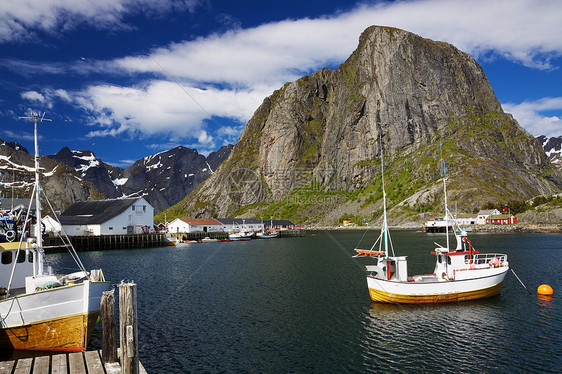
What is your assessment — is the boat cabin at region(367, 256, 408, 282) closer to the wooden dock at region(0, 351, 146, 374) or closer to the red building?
the wooden dock at region(0, 351, 146, 374)

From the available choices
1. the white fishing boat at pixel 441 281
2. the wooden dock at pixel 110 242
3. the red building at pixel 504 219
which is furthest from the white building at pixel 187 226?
the white fishing boat at pixel 441 281

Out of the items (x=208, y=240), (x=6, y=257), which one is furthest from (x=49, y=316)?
(x=208, y=240)

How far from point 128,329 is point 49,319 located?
9.47 m

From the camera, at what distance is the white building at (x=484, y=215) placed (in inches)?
5910

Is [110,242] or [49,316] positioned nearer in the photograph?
[49,316]

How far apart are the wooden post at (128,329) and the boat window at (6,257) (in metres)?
16.1

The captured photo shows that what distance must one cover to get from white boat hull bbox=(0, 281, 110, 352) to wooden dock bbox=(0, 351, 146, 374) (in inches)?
195

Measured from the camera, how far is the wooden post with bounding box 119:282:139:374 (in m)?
→ 13.8

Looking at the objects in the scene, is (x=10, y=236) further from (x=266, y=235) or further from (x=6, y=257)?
(x=266, y=235)

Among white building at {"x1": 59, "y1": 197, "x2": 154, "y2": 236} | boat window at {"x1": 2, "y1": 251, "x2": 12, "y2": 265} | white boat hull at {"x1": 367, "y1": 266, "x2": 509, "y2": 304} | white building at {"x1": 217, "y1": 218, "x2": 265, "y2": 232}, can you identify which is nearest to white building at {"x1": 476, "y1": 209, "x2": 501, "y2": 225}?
white building at {"x1": 217, "y1": 218, "x2": 265, "y2": 232}

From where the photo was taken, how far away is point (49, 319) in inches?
797

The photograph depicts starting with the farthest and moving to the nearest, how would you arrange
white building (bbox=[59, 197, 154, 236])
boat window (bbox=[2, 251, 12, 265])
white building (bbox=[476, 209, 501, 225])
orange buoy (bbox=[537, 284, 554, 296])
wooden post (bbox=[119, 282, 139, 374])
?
white building (bbox=[476, 209, 501, 225]), white building (bbox=[59, 197, 154, 236]), orange buoy (bbox=[537, 284, 554, 296]), boat window (bbox=[2, 251, 12, 265]), wooden post (bbox=[119, 282, 139, 374])

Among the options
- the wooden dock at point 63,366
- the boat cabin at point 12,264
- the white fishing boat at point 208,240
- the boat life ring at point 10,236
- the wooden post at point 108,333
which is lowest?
the white fishing boat at point 208,240

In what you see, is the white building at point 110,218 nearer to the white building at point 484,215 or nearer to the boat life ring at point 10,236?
the boat life ring at point 10,236
